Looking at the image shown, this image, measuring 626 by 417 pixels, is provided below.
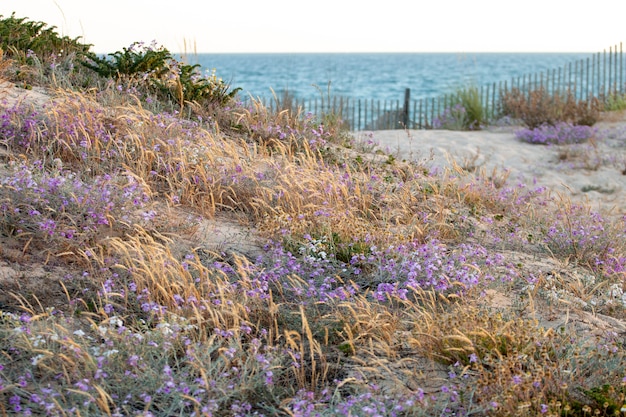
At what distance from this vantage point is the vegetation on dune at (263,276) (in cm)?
277

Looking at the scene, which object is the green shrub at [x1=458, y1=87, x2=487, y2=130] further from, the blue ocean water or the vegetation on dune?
the vegetation on dune

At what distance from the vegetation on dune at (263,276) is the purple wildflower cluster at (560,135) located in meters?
4.57

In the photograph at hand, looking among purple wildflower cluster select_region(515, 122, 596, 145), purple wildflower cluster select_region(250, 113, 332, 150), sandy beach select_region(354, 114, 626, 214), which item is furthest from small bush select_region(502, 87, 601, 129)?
purple wildflower cluster select_region(250, 113, 332, 150)

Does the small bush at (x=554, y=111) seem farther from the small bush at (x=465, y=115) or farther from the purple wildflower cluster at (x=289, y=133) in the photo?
the purple wildflower cluster at (x=289, y=133)

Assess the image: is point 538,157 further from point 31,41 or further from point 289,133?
point 31,41

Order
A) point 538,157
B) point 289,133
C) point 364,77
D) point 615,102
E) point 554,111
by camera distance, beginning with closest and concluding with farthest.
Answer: point 289,133 < point 538,157 < point 554,111 < point 615,102 < point 364,77

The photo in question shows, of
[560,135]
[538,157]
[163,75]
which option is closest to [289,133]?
[163,75]

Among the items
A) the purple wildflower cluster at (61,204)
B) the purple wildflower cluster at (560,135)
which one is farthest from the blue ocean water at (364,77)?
the purple wildflower cluster at (61,204)

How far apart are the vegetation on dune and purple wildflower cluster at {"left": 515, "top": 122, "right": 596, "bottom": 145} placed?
4.57m

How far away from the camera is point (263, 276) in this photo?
12.1ft

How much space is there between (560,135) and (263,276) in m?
8.55

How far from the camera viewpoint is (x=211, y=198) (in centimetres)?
467

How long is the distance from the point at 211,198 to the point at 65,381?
207 cm

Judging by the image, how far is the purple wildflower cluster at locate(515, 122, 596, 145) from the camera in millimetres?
10709
